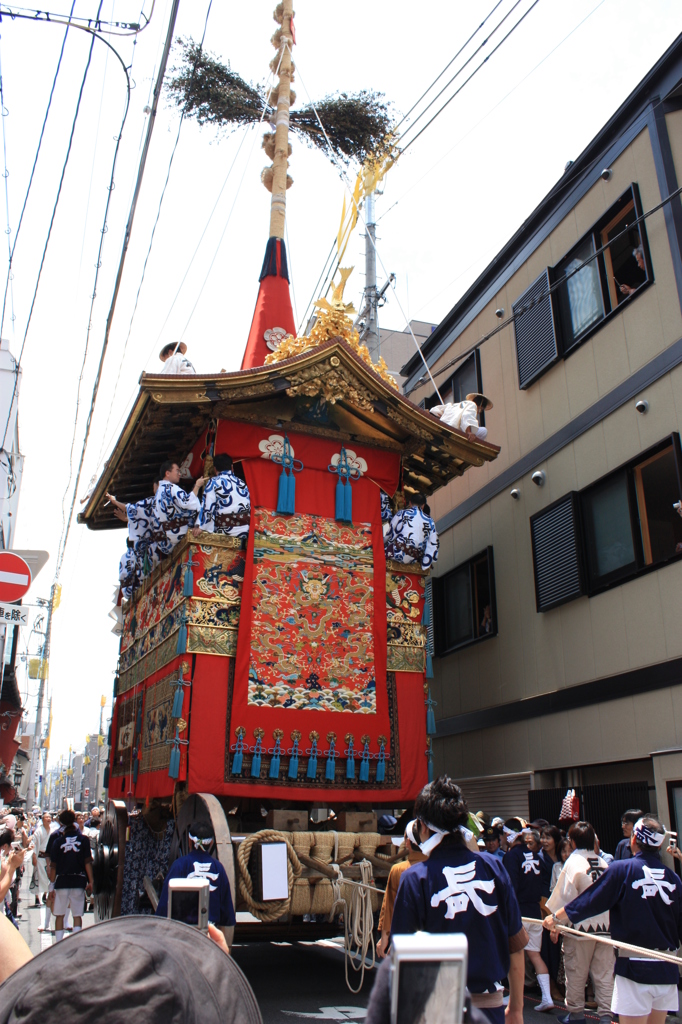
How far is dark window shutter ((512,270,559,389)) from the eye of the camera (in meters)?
10.2

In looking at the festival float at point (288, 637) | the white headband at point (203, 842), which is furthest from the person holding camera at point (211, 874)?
the festival float at point (288, 637)

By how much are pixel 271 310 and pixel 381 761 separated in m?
5.55

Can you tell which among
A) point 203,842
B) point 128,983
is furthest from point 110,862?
point 128,983

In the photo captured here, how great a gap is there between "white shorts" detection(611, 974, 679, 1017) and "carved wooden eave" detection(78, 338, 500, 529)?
5923 mm

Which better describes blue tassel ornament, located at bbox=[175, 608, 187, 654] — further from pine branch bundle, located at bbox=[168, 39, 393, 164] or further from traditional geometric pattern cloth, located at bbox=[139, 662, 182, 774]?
pine branch bundle, located at bbox=[168, 39, 393, 164]

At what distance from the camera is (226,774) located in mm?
7289

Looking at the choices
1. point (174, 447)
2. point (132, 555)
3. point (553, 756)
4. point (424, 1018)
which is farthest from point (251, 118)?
point (424, 1018)

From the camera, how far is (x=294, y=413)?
346 inches

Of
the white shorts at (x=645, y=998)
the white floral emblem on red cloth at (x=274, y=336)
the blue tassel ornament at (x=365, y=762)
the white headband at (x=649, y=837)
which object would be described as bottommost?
the white shorts at (x=645, y=998)

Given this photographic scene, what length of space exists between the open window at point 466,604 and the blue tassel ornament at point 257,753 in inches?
170

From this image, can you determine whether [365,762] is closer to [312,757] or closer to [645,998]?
[312,757]

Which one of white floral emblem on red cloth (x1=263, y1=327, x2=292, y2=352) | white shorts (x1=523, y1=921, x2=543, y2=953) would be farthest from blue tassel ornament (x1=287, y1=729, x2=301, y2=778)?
white floral emblem on red cloth (x1=263, y1=327, x2=292, y2=352)

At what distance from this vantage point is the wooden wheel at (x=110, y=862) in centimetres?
939

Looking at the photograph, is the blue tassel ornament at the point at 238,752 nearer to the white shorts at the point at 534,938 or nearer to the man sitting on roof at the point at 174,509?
the man sitting on roof at the point at 174,509
